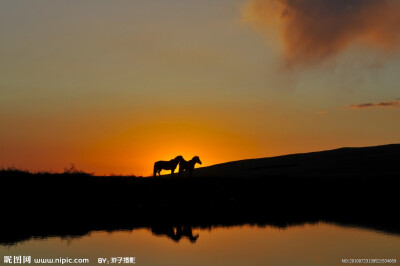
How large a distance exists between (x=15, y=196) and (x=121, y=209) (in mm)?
5810

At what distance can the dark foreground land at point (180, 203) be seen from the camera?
23188mm

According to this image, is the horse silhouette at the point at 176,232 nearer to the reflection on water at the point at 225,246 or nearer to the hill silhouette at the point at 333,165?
the reflection on water at the point at 225,246

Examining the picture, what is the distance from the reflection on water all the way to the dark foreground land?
90 cm

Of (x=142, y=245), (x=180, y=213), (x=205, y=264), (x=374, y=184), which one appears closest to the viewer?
(x=205, y=264)

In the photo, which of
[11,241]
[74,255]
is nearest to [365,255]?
[74,255]

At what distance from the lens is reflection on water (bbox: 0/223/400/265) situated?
1692 centimetres

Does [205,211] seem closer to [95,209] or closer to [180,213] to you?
[180,213]

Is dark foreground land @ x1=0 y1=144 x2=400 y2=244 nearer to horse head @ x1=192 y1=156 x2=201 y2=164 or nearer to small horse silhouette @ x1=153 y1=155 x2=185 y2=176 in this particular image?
horse head @ x1=192 y1=156 x2=201 y2=164

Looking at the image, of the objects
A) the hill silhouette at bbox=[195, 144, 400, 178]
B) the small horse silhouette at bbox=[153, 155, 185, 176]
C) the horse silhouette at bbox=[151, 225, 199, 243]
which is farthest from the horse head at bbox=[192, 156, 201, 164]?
the horse silhouette at bbox=[151, 225, 199, 243]

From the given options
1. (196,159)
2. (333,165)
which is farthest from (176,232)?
(333,165)

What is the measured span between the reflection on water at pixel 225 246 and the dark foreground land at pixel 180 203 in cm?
90

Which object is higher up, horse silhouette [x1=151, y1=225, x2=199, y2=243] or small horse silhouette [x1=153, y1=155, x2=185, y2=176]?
small horse silhouette [x1=153, y1=155, x2=185, y2=176]

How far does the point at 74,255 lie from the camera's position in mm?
17094

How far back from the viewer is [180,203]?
1145 inches
